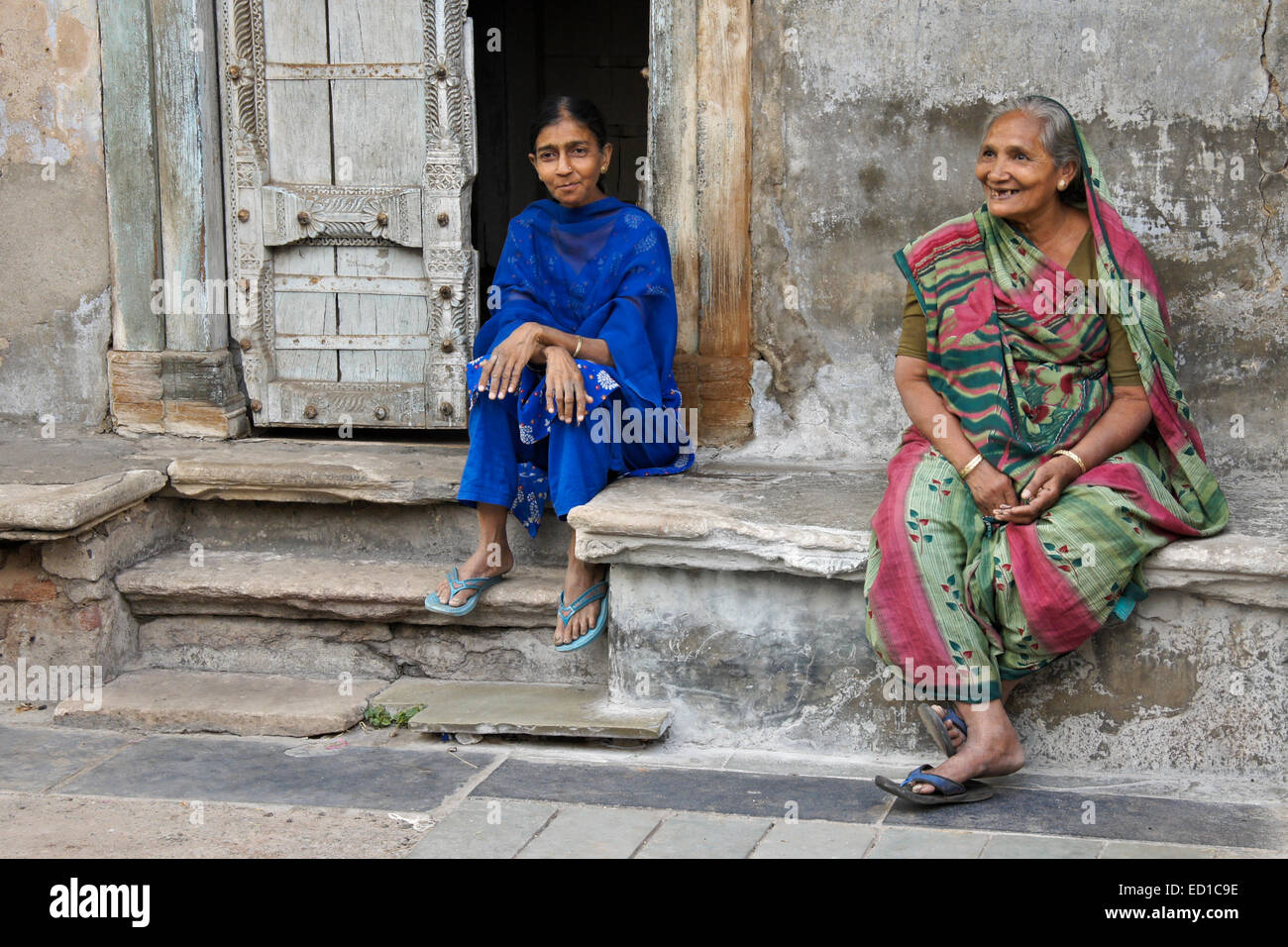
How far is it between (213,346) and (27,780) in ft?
5.80

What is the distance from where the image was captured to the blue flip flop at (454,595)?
4102 millimetres

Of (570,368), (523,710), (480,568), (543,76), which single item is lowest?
(523,710)

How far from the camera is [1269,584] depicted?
342cm

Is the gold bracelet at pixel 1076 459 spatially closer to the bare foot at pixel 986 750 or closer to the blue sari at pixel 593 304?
the bare foot at pixel 986 750

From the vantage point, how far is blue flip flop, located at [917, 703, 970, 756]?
136 inches

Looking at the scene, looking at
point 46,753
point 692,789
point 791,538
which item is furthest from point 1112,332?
point 46,753

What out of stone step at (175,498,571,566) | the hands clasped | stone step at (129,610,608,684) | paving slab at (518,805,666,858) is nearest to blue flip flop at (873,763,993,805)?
paving slab at (518,805,666,858)

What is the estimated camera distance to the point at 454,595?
13.5ft

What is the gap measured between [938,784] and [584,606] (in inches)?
46.0

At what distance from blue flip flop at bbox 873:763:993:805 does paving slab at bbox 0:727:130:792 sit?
82.1 inches

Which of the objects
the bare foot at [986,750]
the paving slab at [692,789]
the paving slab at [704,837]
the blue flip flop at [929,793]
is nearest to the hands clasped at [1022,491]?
the bare foot at [986,750]

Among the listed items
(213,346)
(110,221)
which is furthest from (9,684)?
(110,221)

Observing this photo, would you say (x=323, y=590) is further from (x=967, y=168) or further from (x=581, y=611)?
(x=967, y=168)
